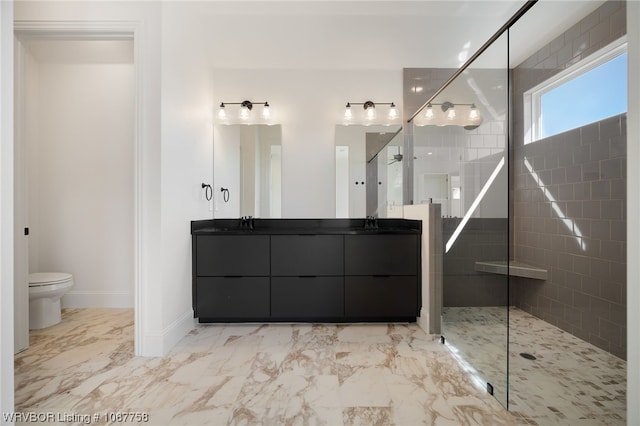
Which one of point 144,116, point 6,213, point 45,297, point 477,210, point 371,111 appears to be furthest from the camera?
point 371,111

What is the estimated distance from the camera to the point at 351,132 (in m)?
3.03

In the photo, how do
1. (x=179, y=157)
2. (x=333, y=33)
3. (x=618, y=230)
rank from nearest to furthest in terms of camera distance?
(x=618, y=230) < (x=179, y=157) < (x=333, y=33)

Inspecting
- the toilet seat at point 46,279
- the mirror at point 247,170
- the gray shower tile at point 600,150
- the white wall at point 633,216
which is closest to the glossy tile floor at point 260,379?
the toilet seat at point 46,279

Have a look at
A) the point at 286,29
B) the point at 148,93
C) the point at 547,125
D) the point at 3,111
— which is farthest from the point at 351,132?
the point at 3,111

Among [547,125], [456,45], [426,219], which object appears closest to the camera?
[547,125]

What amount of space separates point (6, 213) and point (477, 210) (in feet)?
7.87

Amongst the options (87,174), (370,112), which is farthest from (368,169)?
(87,174)

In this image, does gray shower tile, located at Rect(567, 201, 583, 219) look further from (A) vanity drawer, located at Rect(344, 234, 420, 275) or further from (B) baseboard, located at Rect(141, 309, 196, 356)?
(B) baseboard, located at Rect(141, 309, 196, 356)

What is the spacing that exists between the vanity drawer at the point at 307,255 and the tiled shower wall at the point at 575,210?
1.30 m

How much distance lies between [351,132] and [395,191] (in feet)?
2.55

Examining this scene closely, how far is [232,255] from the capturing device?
2.50 meters

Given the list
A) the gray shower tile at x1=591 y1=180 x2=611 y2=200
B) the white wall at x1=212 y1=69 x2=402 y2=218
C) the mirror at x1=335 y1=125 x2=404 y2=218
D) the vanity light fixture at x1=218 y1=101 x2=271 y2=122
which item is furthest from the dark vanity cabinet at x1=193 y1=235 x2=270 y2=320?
the gray shower tile at x1=591 y1=180 x2=611 y2=200

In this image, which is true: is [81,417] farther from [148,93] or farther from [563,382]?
[563,382]

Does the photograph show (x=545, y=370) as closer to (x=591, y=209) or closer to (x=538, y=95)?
(x=591, y=209)
